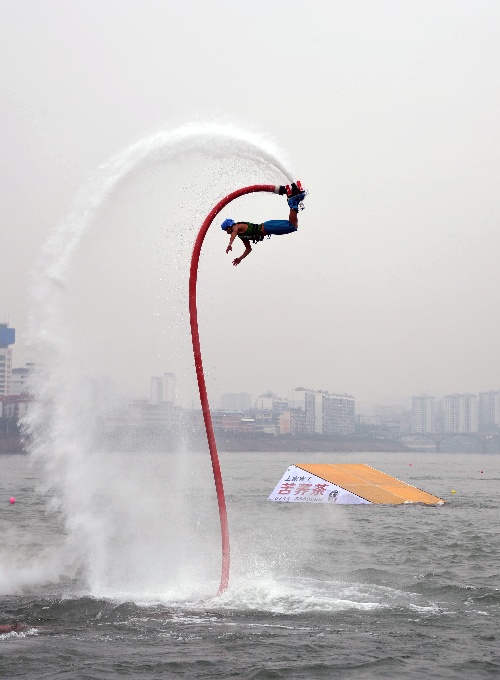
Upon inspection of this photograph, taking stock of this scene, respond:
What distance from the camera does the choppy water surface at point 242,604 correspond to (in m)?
20.0

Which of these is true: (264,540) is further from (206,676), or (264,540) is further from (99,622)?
(206,676)

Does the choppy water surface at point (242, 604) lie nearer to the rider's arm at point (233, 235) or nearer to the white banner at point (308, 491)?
the rider's arm at point (233, 235)

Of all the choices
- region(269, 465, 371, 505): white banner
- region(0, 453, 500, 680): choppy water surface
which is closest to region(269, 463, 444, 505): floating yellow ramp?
region(269, 465, 371, 505): white banner

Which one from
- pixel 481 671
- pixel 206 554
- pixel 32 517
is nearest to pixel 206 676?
pixel 481 671

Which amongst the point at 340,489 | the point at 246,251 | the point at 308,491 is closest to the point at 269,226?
the point at 246,251

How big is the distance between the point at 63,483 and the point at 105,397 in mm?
2667

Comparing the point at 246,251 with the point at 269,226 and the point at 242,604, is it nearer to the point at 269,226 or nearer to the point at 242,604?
the point at 269,226

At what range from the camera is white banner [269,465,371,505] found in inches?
2382

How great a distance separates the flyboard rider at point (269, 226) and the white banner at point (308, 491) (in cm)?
4062

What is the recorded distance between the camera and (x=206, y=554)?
34.9 metres

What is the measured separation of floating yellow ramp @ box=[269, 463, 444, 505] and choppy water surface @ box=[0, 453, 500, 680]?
1650 cm

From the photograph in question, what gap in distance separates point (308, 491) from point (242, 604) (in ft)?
121

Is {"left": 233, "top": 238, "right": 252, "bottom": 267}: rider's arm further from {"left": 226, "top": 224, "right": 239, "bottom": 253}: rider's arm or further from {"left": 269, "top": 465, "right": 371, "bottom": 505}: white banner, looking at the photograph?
{"left": 269, "top": 465, "right": 371, "bottom": 505}: white banner

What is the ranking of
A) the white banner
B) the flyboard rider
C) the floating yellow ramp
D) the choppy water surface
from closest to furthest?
the choppy water surface, the flyboard rider, the white banner, the floating yellow ramp
